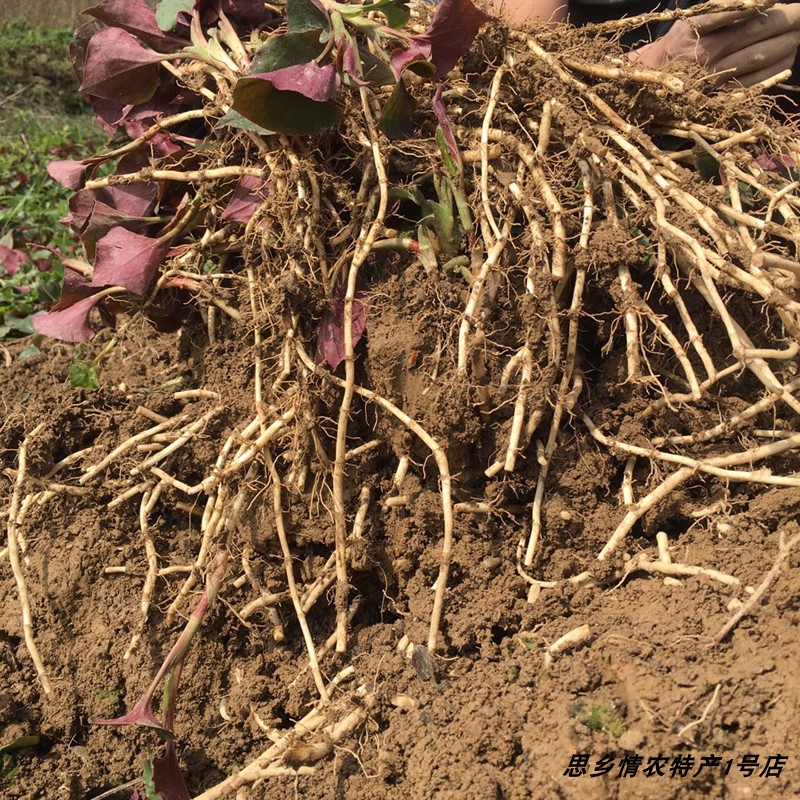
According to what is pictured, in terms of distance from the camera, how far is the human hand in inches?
56.5

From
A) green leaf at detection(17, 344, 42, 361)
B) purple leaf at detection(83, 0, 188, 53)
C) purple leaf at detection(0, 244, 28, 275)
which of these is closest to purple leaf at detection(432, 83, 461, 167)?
purple leaf at detection(83, 0, 188, 53)

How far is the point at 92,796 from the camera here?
4.27 ft

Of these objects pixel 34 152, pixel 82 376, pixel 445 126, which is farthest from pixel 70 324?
pixel 34 152

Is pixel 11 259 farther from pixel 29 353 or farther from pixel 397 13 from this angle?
pixel 397 13

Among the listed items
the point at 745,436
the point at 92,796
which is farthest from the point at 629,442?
the point at 92,796

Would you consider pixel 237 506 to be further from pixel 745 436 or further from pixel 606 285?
pixel 745 436

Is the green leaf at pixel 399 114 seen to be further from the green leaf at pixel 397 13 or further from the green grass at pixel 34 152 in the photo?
the green grass at pixel 34 152

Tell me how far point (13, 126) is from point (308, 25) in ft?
14.2

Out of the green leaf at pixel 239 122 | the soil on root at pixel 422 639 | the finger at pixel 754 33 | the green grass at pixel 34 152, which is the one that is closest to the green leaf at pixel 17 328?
the green grass at pixel 34 152

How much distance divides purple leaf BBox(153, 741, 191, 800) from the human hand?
1.36 m

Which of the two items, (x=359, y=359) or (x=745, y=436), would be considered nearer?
(x=745, y=436)

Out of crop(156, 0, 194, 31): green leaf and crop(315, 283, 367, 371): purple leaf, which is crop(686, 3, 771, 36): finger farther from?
crop(156, 0, 194, 31): green leaf

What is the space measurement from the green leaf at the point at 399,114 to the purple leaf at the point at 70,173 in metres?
0.68

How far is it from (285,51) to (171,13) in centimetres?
36
